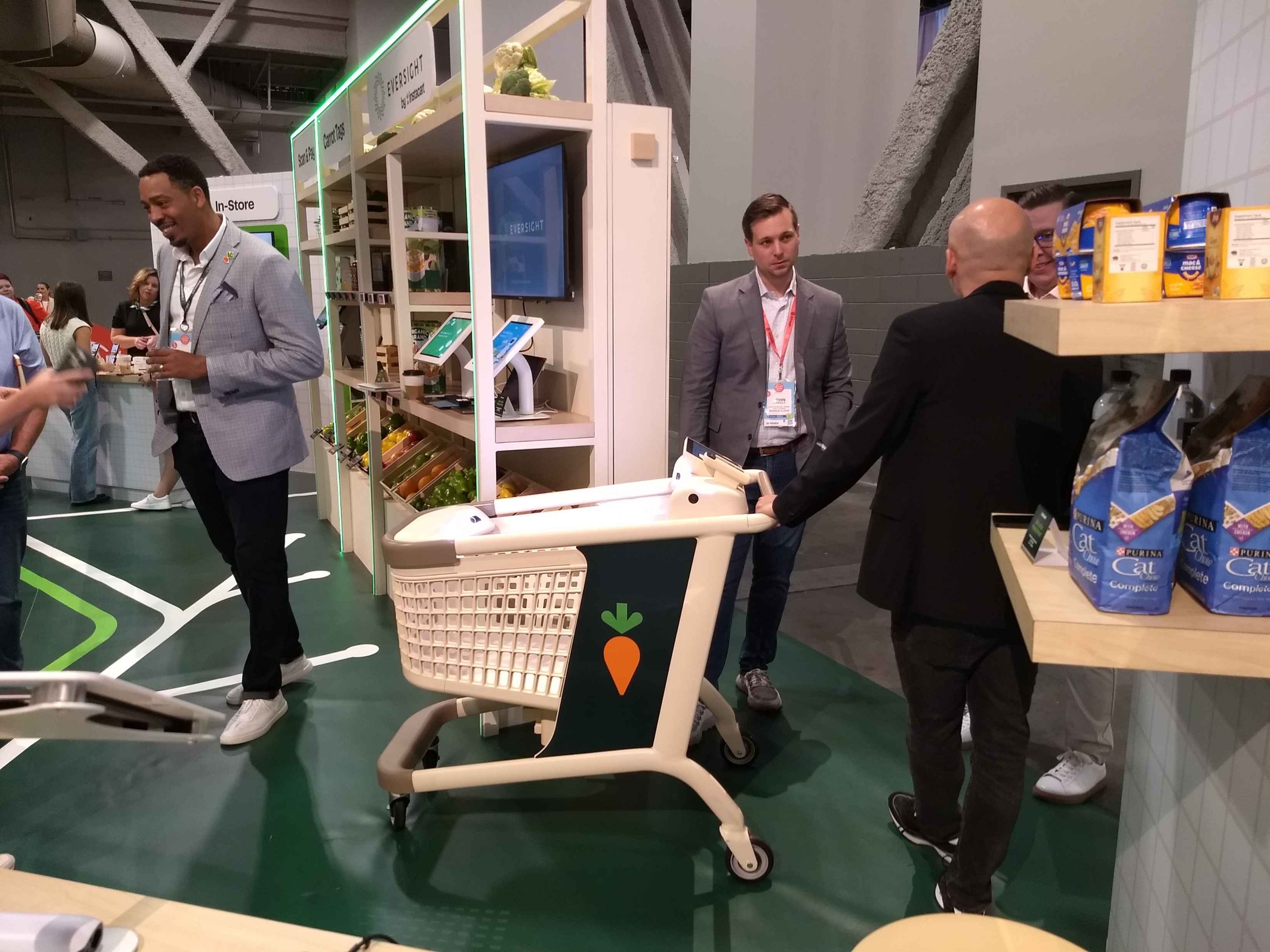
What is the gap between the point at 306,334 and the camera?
3051 millimetres

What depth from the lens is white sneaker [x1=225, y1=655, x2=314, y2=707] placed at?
11.5 feet

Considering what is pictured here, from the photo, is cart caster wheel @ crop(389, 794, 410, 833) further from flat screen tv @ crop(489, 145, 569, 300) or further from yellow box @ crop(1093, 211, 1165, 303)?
yellow box @ crop(1093, 211, 1165, 303)

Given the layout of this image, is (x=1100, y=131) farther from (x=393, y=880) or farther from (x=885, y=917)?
(x=393, y=880)

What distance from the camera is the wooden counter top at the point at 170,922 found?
1.03 metres

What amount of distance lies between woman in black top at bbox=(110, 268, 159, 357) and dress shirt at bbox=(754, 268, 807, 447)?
5.58m

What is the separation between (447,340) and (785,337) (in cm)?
131

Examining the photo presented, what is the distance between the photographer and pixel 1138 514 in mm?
1025

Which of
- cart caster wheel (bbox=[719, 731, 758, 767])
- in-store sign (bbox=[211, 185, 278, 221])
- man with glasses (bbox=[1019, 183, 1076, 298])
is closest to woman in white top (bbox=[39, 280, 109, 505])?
in-store sign (bbox=[211, 185, 278, 221])

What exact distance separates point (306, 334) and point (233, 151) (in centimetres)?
913

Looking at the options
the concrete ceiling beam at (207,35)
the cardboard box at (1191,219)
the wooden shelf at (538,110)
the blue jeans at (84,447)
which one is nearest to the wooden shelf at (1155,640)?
the cardboard box at (1191,219)

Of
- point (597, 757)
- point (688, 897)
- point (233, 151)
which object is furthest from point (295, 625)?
point (233, 151)

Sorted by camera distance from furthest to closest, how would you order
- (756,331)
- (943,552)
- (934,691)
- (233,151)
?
(233,151), (756,331), (934,691), (943,552)

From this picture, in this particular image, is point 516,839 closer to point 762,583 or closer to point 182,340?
point 762,583

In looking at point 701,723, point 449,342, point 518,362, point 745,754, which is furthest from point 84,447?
point 745,754
